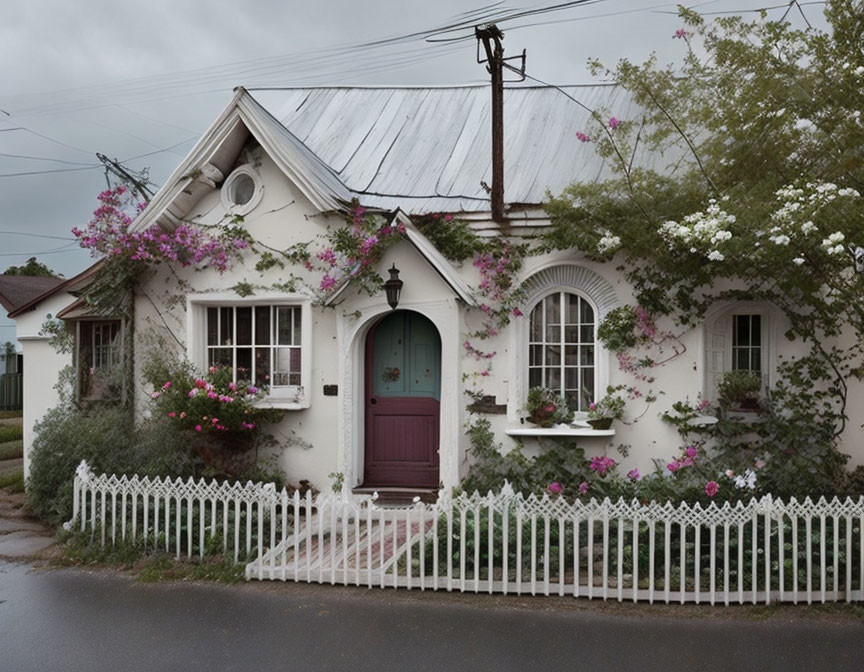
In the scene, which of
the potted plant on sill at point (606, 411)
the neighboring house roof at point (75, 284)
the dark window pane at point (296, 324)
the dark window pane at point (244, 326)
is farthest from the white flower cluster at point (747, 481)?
the neighboring house roof at point (75, 284)

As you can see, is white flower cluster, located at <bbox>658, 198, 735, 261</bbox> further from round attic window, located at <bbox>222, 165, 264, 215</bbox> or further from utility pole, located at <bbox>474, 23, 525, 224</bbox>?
round attic window, located at <bbox>222, 165, 264, 215</bbox>

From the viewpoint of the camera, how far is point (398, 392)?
404 inches

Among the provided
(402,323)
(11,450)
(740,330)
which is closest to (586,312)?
(740,330)

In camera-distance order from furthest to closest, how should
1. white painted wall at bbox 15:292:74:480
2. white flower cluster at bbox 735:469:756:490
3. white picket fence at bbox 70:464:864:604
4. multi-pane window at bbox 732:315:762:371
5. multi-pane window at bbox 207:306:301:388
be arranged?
white painted wall at bbox 15:292:74:480, multi-pane window at bbox 207:306:301:388, multi-pane window at bbox 732:315:762:371, white flower cluster at bbox 735:469:756:490, white picket fence at bbox 70:464:864:604

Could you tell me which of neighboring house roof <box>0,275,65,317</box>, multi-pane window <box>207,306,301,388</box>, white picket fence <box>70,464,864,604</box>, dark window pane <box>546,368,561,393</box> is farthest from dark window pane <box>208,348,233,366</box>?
neighboring house roof <box>0,275,65,317</box>

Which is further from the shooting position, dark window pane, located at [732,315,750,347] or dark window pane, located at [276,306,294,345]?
dark window pane, located at [276,306,294,345]

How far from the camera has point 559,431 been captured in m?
9.48

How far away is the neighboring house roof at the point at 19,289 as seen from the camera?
2398cm

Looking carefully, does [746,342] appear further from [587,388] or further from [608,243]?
[608,243]

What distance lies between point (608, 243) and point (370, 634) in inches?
192

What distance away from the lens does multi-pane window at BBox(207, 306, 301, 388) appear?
34.2 feet

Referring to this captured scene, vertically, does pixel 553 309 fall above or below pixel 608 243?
below

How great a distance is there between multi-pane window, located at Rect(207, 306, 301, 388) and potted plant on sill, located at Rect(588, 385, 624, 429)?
3785mm

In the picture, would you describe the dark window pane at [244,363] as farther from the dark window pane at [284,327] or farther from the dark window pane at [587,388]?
the dark window pane at [587,388]
